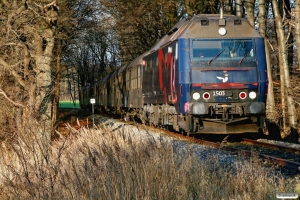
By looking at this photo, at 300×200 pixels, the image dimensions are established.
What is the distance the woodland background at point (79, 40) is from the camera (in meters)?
12.7

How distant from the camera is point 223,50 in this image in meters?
13.5

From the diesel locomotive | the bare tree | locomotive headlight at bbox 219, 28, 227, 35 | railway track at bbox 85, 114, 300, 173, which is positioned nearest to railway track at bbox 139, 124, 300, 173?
railway track at bbox 85, 114, 300, 173

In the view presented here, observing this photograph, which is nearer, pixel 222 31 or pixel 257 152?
pixel 257 152

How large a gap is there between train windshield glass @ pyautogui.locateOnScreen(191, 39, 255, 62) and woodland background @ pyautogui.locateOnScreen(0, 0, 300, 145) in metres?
1.34

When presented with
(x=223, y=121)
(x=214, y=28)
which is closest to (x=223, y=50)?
(x=214, y=28)

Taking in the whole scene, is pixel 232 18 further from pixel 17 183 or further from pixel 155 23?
pixel 155 23

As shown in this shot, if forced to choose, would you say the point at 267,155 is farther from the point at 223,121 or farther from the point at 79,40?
the point at 79,40

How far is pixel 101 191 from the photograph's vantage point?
6.02 meters

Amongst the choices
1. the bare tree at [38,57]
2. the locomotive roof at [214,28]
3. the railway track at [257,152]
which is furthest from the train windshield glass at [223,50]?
the bare tree at [38,57]

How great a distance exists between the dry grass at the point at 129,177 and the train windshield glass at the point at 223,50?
20.6ft

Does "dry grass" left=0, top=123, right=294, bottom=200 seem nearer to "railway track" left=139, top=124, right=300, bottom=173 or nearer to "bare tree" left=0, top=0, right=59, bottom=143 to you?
"railway track" left=139, top=124, right=300, bottom=173

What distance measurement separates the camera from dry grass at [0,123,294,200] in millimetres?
5992

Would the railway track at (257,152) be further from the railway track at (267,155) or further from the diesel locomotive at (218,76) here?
the diesel locomotive at (218,76)

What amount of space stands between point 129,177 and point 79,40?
23.7m
